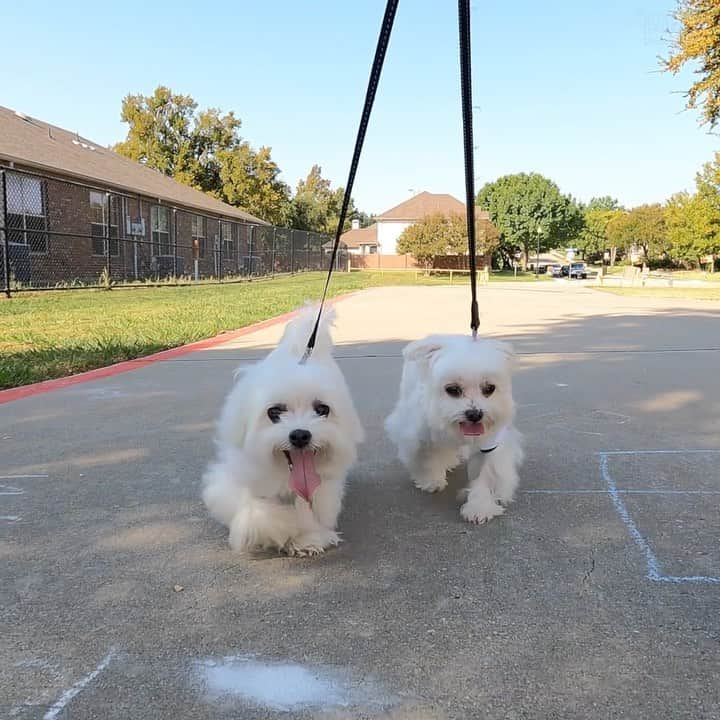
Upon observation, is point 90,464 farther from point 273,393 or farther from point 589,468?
point 589,468

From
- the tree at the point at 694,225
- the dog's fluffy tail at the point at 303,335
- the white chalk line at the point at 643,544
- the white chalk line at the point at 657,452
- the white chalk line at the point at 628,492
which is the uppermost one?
the tree at the point at 694,225

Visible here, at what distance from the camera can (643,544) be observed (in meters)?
3.18

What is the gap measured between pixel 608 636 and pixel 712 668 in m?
0.33

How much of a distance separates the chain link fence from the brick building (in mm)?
42

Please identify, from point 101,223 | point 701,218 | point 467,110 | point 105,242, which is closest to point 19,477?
point 467,110

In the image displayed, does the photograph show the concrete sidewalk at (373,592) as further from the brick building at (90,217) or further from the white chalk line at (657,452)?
the brick building at (90,217)

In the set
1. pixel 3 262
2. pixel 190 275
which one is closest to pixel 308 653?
pixel 3 262

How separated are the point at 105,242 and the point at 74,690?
25836 millimetres

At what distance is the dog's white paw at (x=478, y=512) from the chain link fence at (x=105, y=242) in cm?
1617

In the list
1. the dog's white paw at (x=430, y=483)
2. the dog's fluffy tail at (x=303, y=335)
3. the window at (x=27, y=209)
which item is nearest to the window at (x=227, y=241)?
the window at (x=27, y=209)

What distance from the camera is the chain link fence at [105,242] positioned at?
2041 cm

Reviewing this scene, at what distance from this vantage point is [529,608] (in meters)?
2.59

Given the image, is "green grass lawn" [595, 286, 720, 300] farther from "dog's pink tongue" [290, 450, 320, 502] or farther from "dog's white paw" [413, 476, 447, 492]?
"dog's pink tongue" [290, 450, 320, 502]

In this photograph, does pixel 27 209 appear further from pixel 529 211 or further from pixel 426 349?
pixel 529 211
